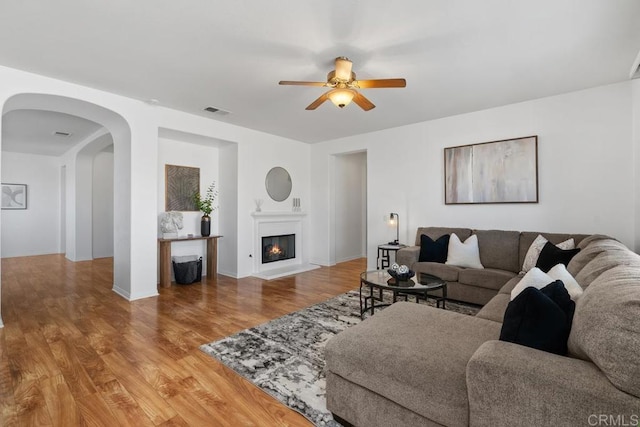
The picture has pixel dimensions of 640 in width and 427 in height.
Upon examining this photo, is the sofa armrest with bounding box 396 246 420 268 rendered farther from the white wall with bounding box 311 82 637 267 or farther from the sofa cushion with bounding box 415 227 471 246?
the white wall with bounding box 311 82 637 267

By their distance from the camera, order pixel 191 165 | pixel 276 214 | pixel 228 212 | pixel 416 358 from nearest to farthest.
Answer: pixel 416 358 < pixel 191 165 < pixel 228 212 < pixel 276 214

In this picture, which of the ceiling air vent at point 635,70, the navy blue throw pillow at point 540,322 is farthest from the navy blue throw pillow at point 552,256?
the navy blue throw pillow at point 540,322

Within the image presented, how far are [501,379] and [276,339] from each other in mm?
1954

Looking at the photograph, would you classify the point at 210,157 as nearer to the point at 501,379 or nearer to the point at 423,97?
the point at 423,97

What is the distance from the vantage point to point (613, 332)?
3.25ft

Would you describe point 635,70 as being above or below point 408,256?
above

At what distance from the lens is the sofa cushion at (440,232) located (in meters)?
4.16

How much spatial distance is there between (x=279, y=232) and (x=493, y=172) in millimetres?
3827

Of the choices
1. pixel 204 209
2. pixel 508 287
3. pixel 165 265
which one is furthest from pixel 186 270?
pixel 508 287

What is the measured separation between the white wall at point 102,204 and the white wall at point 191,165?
3.41 meters

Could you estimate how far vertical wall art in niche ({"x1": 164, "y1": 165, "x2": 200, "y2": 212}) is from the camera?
492 centimetres

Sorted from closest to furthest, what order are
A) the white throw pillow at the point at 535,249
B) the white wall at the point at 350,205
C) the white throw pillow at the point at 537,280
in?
the white throw pillow at the point at 537,280 < the white throw pillow at the point at 535,249 < the white wall at the point at 350,205

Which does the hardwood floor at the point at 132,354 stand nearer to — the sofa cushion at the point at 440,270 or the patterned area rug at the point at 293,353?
the patterned area rug at the point at 293,353

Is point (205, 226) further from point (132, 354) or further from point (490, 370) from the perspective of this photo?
point (490, 370)
